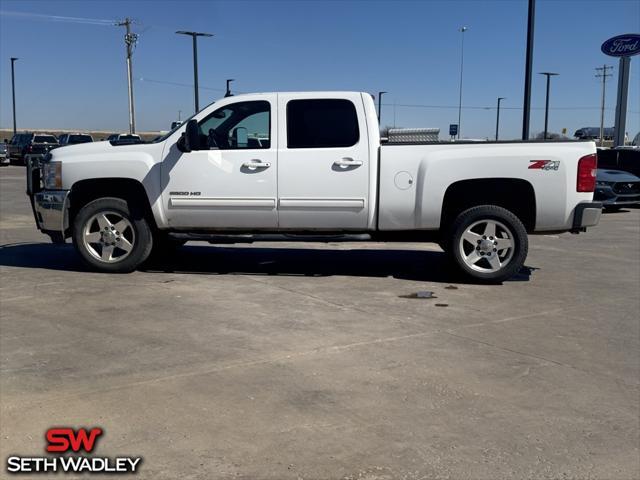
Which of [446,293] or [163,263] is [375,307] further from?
[163,263]

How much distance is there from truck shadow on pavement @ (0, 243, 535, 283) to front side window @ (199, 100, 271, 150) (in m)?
1.60

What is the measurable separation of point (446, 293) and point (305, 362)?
2.85 meters

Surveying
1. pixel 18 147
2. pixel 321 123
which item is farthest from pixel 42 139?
pixel 321 123

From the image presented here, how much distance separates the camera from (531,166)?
7.54m

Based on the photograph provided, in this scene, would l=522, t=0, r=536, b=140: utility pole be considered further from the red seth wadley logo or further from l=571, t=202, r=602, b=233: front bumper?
the red seth wadley logo

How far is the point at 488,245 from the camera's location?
25.5ft

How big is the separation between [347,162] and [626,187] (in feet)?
41.9

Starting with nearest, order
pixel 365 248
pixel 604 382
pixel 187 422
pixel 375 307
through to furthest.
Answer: pixel 187 422 < pixel 604 382 < pixel 375 307 < pixel 365 248

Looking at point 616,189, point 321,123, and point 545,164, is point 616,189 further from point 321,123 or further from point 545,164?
point 321,123

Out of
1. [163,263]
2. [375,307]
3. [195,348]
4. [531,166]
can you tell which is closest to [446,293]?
[375,307]

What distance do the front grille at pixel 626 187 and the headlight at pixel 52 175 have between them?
1437 cm

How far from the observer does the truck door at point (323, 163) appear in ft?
25.2

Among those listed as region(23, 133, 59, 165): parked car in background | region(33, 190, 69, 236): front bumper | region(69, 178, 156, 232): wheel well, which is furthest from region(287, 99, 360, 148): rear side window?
region(23, 133, 59, 165): parked car in background

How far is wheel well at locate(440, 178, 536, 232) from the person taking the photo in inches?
305
